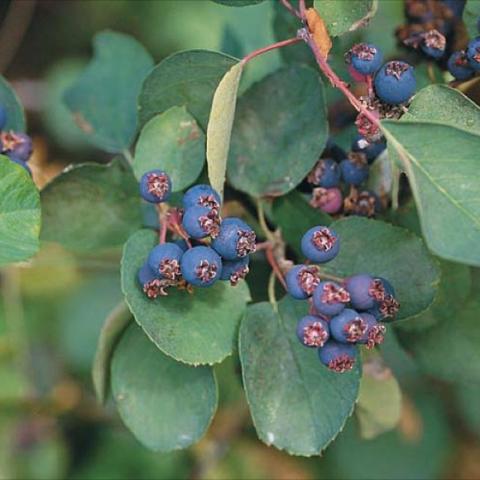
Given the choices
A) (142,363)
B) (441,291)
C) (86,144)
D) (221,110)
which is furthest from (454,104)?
(86,144)

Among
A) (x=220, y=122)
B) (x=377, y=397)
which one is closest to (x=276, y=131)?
(x=220, y=122)

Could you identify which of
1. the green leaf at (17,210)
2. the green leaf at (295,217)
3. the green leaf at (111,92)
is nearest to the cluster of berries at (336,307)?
the green leaf at (295,217)

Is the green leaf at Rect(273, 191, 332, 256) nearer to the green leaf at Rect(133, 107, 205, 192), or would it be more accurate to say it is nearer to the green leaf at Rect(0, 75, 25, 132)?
the green leaf at Rect(133, 107, 205, 192)

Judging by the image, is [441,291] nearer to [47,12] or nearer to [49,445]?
[49,445]

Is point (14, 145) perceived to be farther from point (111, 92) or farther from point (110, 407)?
point (110, 407)

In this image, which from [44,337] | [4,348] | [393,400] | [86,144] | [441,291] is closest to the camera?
[441,291]

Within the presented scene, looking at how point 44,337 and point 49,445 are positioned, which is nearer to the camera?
point 49,445

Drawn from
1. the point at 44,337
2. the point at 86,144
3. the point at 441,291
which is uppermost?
the point at 441,291
